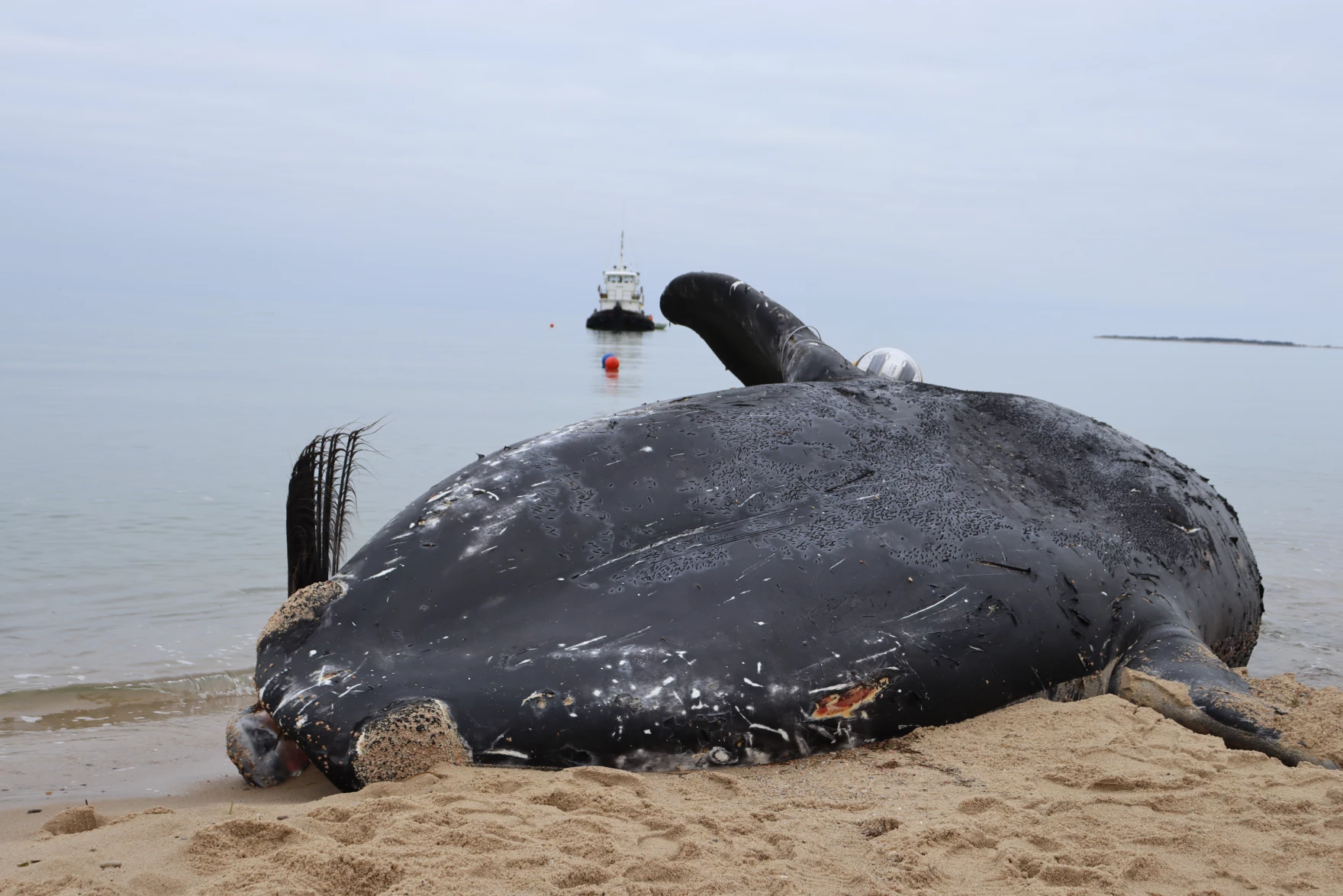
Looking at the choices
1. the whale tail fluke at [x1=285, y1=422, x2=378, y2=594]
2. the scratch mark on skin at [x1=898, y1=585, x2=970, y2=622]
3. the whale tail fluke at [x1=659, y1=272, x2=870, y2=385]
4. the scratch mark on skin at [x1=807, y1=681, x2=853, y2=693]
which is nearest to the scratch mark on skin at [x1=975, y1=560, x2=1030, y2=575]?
the scratch mark on skin at [x1=898, y1=585, x2=970, y2=622]

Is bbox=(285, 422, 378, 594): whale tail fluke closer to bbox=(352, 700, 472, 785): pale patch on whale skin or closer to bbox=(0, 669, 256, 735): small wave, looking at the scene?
bbox=(352, 700, 472, 785): pale patch on whale skin

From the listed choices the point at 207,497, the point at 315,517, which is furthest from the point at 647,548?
the point at 207,497

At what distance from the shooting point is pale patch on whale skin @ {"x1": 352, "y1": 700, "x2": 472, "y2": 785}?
12.0 feet

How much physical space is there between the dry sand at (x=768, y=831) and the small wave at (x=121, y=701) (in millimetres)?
1752

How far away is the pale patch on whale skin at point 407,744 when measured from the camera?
12.0 feet

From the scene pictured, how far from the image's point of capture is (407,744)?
3.67 m

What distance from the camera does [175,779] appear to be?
460cm

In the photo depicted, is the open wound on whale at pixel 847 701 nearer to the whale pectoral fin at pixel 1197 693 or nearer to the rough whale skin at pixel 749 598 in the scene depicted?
the rough whale skin at pixel 749 598

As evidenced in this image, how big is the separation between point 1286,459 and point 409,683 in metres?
22.4

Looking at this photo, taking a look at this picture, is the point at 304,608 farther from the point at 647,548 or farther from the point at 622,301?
the point at 622,301

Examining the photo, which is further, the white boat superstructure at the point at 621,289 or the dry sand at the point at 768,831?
A: the white boat superstructure at the point at 621,289

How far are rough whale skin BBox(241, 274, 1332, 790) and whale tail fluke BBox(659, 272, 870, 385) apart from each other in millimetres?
946

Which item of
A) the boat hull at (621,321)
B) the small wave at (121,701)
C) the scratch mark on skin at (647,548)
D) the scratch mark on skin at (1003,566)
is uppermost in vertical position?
the boat hull at (621,321)

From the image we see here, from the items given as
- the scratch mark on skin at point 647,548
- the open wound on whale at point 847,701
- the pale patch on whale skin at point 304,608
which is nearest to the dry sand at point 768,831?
the open wound on whale at point 847,701
